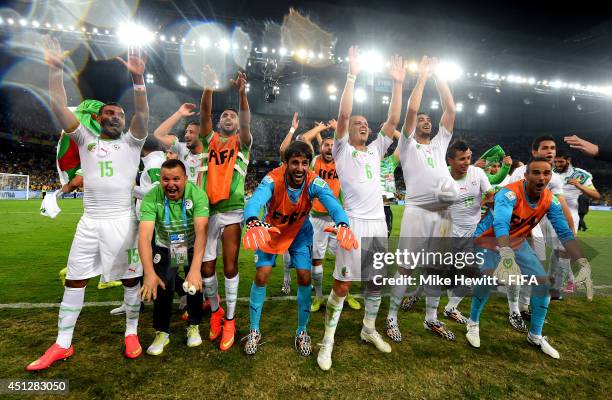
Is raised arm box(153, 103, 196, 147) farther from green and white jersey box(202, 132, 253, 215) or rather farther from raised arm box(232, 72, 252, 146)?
raised arm box(232, 72, 252, 146)

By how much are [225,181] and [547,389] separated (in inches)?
144

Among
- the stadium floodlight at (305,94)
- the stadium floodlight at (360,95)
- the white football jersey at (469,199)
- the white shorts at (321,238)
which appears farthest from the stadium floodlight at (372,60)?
the white shorts at (321,238)

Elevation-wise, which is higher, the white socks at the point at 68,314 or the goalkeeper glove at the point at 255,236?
the goalkeeper glove at the point at 255,236

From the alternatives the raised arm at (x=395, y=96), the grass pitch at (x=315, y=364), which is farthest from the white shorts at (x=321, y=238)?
the raised arm at (x=395, y=96)

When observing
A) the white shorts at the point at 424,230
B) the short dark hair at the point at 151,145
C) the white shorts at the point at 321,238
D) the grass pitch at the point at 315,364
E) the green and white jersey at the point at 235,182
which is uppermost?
the short dark hair at the point at 151,145

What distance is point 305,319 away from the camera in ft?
10.7

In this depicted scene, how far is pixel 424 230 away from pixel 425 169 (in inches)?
29.8

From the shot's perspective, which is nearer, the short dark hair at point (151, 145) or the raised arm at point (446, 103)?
the raised arm at point (446, 103)

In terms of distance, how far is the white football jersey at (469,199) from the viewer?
4.36m

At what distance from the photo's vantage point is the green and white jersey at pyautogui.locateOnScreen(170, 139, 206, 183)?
4.19 meters

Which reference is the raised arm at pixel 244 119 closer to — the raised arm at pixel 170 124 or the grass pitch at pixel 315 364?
the raised arm at pixel 170 124

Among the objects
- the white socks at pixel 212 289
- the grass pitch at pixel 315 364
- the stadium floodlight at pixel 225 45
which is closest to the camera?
the grass pitch at pixel 315 364

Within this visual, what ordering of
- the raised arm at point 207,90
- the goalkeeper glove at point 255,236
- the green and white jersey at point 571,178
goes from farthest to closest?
the green and white jersey at point 571,178, the raised arm at point 207,90, the goalkeeper glove at point 255,236

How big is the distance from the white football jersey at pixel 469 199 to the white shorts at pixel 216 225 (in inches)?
119
